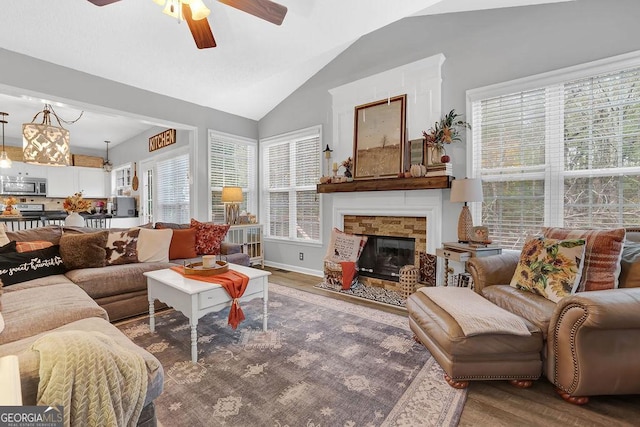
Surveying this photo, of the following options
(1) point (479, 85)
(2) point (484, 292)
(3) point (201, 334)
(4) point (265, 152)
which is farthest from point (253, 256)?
(1) point (479, 85)

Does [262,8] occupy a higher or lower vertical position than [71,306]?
higher

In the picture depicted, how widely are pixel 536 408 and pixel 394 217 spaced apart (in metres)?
2.47

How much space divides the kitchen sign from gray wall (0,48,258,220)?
1020mm

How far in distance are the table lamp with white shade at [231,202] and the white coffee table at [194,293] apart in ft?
6.66

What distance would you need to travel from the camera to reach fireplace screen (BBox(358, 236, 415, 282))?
12.8 feet

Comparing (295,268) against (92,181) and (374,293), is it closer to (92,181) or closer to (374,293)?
(374,293)

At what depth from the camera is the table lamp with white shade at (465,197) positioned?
2.88 meters

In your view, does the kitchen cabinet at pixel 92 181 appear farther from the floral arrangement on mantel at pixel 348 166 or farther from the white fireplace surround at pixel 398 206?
the floral arrangement on mantel at pixel 348 166

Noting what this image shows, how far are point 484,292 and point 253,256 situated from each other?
3.74m

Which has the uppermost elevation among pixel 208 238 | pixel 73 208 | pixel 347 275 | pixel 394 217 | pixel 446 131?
→ pixel 446 131

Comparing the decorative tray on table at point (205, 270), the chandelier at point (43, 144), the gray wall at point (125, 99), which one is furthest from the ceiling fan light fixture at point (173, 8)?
the chandelier at point (43, 144)

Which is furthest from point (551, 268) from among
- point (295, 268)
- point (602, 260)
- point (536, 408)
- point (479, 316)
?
point (295, 268)

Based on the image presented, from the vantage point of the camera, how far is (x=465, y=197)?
2896 mm

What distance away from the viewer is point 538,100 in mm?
2902
